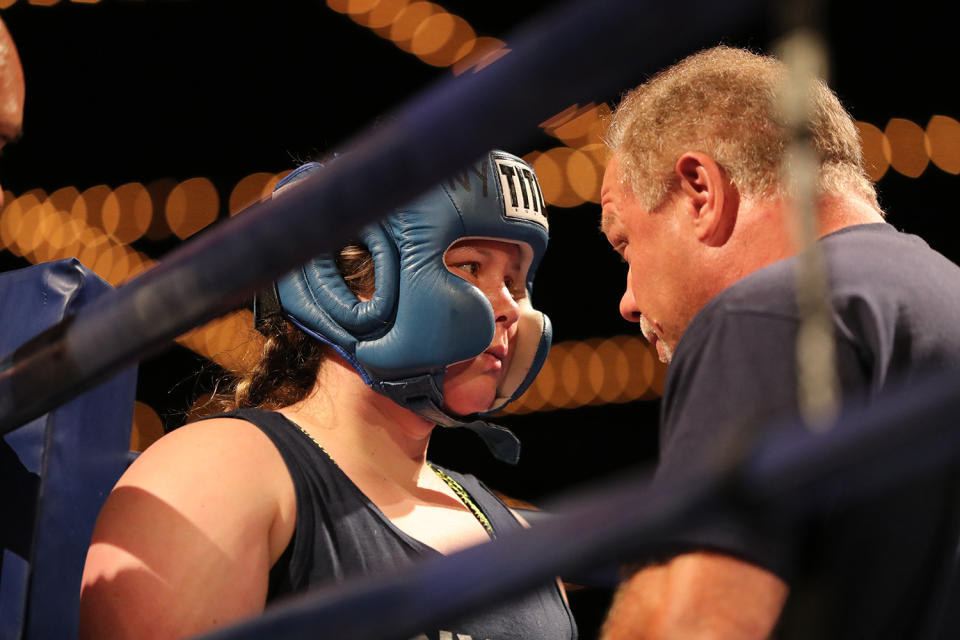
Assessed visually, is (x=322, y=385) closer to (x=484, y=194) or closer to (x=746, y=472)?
(x=484, y=194)

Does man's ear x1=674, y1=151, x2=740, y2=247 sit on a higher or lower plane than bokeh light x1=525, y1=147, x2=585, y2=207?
higher

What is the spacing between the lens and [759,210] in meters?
1.22

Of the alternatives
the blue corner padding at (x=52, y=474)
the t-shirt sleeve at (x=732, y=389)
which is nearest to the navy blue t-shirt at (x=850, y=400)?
the t-shirt sleeve at (x=732, y=389)

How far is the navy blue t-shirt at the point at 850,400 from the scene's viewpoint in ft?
2.66

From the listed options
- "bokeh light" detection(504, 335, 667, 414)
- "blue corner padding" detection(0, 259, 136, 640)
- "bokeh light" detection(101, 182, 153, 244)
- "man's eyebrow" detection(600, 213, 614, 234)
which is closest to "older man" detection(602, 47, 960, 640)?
"man's eyebrow" detection(600, 213, 614, 234)

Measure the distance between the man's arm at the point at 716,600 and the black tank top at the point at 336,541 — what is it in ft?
1.46

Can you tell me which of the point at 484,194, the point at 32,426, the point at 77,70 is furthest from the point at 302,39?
the point at 32,426

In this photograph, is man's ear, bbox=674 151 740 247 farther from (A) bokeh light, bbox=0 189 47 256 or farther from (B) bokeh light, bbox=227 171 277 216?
(A) bokeh light, bbox=0 189 47 256

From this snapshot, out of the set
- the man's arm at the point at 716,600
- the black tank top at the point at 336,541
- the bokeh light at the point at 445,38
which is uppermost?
the man's arm at the point at 716,600

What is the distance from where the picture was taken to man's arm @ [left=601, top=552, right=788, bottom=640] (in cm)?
77

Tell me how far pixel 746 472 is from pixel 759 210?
95 cm

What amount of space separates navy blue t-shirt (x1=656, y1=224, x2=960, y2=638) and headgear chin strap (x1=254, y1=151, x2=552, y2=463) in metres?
0.48

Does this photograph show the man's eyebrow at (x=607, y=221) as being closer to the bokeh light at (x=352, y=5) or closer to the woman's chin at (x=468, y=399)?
the woman's chin at (x=468, y=399)

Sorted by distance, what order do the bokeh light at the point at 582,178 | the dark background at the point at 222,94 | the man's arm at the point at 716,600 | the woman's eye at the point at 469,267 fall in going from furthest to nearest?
the bokeh light at the point at 582,178 < the dark background at the point at 222,94 < the woman's eye at the point at 469,267 < the man's arm at the point at 716,600
